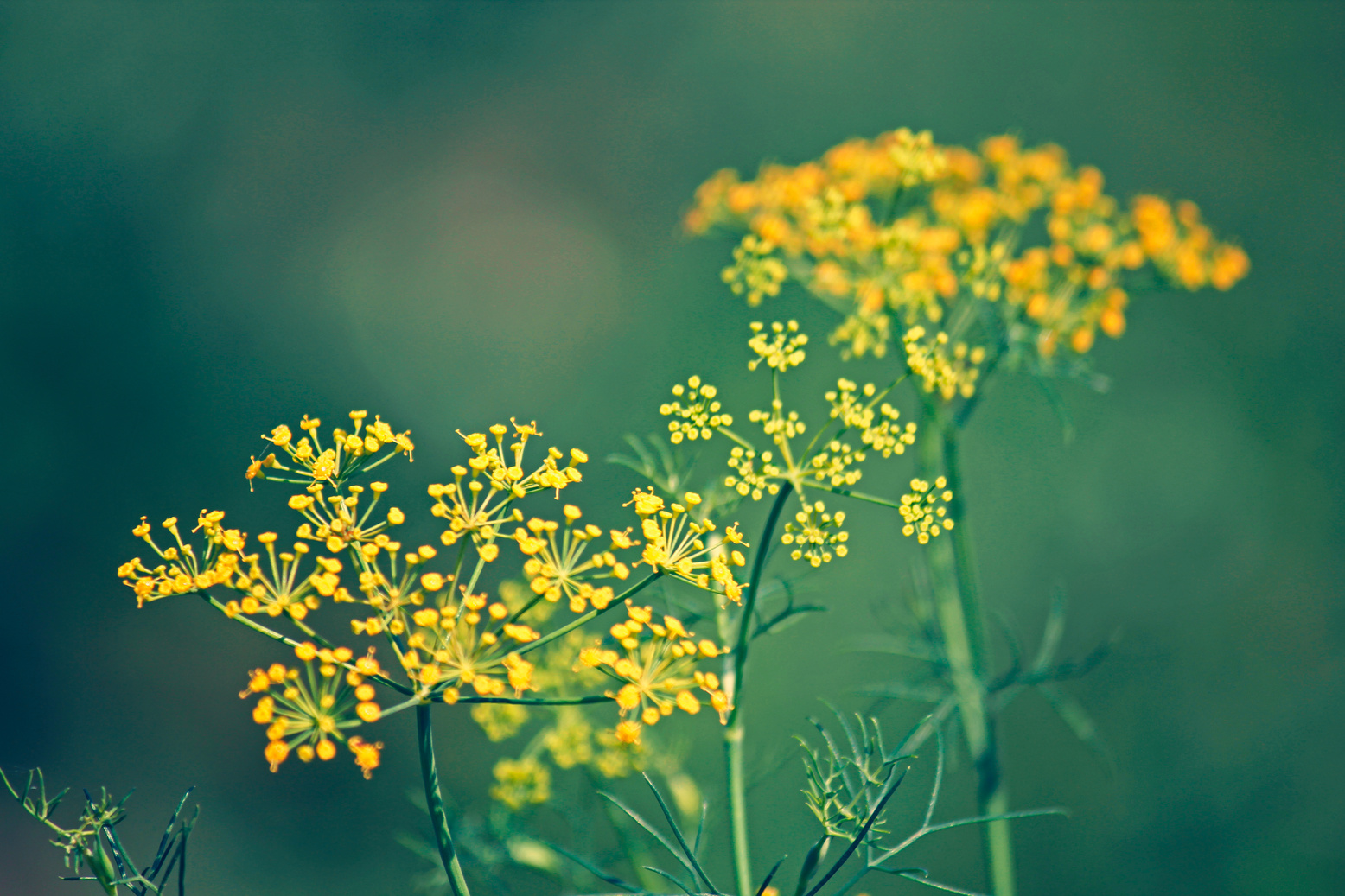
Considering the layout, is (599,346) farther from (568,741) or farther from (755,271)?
(568,741)

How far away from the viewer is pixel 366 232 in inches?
212

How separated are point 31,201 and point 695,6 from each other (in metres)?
4.19

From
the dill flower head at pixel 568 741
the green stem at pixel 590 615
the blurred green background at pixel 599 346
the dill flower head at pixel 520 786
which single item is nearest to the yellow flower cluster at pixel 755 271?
the green stem at pixel 590 615

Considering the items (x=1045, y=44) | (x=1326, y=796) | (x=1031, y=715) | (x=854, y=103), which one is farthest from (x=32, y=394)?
(x=1326, y=796)

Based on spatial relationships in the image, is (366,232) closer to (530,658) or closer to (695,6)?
(695,6)

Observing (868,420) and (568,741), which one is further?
(568,741)

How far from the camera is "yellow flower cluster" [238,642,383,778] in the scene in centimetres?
96

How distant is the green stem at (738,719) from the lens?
112 centimetres

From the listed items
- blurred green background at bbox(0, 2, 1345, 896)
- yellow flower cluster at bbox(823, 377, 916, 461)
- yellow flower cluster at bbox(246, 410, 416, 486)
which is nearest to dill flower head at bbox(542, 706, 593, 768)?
yellow flower cluster at bbox(246, 410, 416, 486)

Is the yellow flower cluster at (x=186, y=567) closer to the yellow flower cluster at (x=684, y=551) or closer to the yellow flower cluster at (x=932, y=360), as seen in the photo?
the yellow flower cluster at (x=684, y=551)

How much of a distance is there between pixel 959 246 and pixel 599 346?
3.35m

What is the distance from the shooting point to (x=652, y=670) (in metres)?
1.14

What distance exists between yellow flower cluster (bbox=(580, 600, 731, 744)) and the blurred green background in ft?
7.89

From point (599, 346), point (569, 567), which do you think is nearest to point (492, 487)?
point (569, 567)
